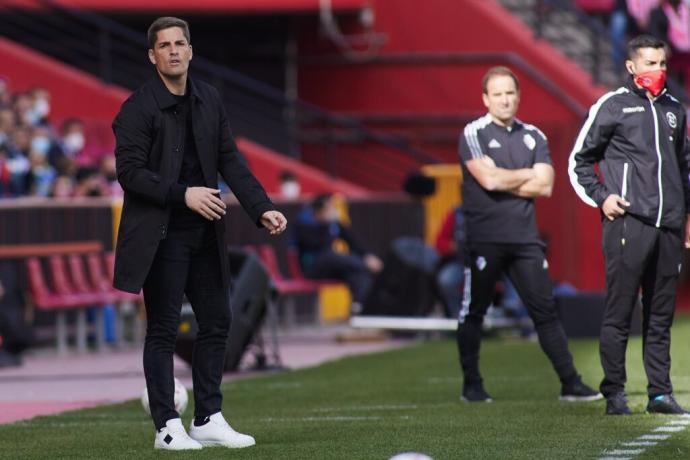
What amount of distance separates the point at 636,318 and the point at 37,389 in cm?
632

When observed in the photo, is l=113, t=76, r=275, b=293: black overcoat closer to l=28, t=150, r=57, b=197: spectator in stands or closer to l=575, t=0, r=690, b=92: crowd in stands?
l=28, t=150, r=57, b=197: spectator in stands

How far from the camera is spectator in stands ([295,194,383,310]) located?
19.3 metres

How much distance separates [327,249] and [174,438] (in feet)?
36.9

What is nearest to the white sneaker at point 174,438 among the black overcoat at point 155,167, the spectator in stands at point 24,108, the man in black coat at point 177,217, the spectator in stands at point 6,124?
the man in black coat at point 177,217

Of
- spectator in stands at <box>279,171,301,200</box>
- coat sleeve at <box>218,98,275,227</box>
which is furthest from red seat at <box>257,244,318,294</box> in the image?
coat sleeve at <box>218,98,275,227</box>

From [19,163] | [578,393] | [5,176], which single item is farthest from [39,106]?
[578,393]

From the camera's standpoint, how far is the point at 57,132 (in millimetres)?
21156

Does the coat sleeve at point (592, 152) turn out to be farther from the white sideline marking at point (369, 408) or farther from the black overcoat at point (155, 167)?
the black overcoat at point (155, 167)

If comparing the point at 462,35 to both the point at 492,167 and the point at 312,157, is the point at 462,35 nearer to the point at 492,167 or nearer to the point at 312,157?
the point at 312,157

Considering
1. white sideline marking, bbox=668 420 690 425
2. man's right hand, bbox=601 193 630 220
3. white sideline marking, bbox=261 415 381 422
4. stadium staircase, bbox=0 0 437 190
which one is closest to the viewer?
white sideline marking, bbox=668 420 690 425

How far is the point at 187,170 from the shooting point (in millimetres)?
8508

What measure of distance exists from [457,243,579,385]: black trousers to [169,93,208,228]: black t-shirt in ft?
8.58

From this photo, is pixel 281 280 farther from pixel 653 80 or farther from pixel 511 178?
pixel 653 80

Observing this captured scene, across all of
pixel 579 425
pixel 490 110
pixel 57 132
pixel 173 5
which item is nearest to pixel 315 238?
pixel 57 132
